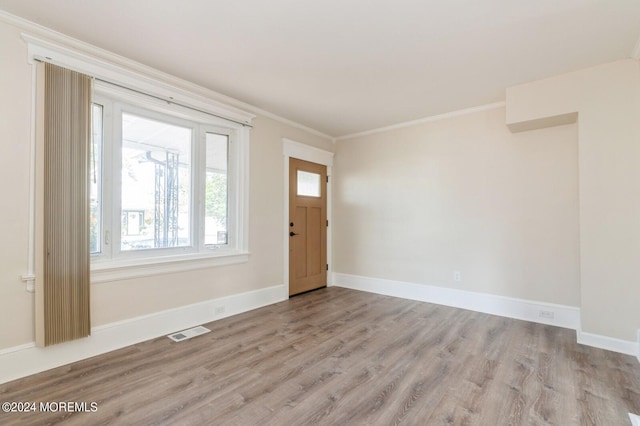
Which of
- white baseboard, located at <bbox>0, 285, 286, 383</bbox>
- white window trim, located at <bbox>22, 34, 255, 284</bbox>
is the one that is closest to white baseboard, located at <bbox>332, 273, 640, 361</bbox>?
white baseboard, located at <bbox>0, 285, 286, 383</bbox>

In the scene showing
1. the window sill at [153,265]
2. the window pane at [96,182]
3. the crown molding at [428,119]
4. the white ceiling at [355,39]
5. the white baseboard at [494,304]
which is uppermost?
the white ceiling at [355,39]

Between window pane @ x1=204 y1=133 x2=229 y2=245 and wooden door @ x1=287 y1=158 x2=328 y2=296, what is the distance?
108 centimetres

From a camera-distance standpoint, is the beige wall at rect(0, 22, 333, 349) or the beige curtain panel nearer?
the beige wall at rect(0, 22, 333, 349)

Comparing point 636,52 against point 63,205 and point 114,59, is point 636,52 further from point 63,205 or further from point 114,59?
point 63,205

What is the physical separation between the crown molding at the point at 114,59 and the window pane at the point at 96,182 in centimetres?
44

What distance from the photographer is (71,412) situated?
1812mm

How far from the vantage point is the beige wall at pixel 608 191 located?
104 inches

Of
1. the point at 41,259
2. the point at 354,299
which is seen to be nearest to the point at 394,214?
the point at 354,299

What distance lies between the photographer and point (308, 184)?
4.88m

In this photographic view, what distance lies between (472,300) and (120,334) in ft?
13.1

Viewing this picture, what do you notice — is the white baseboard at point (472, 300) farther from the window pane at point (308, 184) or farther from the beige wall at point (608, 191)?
the window pane at point (308, 184)

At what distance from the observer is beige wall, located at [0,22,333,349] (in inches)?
84.3

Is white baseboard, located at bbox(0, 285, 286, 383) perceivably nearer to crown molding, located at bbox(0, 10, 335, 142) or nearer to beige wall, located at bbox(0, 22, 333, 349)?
beige wall, located at bbox(0, 22, 333, 349)

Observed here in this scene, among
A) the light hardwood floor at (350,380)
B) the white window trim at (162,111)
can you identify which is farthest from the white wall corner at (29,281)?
the light hardwood floor at (350,380)
